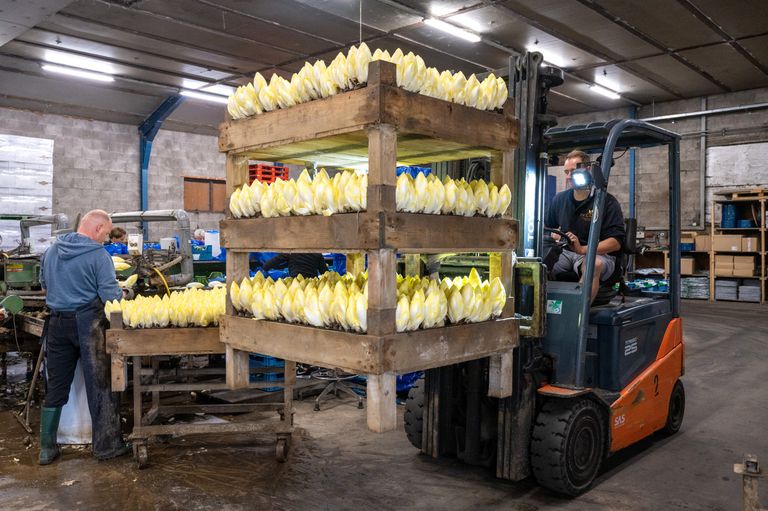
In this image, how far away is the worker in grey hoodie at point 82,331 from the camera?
5.35 meters

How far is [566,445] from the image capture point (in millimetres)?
4316

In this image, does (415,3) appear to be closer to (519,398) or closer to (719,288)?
(519,398)

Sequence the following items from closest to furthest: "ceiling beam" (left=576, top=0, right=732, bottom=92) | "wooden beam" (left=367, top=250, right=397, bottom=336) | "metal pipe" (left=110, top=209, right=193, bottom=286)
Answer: "wooden beam" (left=367, top=250, right=397, bottom=336), "metal pipe" (left=110, top=209, right=193, bottom=286), "ceiling beam" (left=576, top=0, right=732, bottom=92)

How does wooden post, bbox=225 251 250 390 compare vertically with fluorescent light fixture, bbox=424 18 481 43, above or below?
below

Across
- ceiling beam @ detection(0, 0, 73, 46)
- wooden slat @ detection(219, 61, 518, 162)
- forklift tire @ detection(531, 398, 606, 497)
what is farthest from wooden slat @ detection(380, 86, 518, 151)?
ceiling beam @ detection(0, 0, 73, 46)

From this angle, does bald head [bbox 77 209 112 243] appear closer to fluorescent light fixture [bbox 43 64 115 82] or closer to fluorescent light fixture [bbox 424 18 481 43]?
fluorescent light fixture [bbox 424 18 481 43]

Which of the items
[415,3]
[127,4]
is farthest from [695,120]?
[127,4]

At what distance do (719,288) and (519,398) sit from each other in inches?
567

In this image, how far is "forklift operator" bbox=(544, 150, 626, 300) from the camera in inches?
191

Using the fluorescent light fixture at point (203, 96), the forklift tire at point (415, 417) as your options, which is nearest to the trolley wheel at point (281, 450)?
the forklift tire at point (415, 417)

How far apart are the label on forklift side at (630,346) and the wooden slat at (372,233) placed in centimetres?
186

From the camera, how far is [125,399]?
7359 millimetres

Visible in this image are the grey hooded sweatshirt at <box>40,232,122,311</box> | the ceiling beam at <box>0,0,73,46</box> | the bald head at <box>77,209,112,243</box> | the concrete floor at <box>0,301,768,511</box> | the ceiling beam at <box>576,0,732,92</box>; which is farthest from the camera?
the ceiling beam at <box>576,0,732,92</box>

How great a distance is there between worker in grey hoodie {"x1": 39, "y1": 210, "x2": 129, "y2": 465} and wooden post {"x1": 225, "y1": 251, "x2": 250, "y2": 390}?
6.47ft
